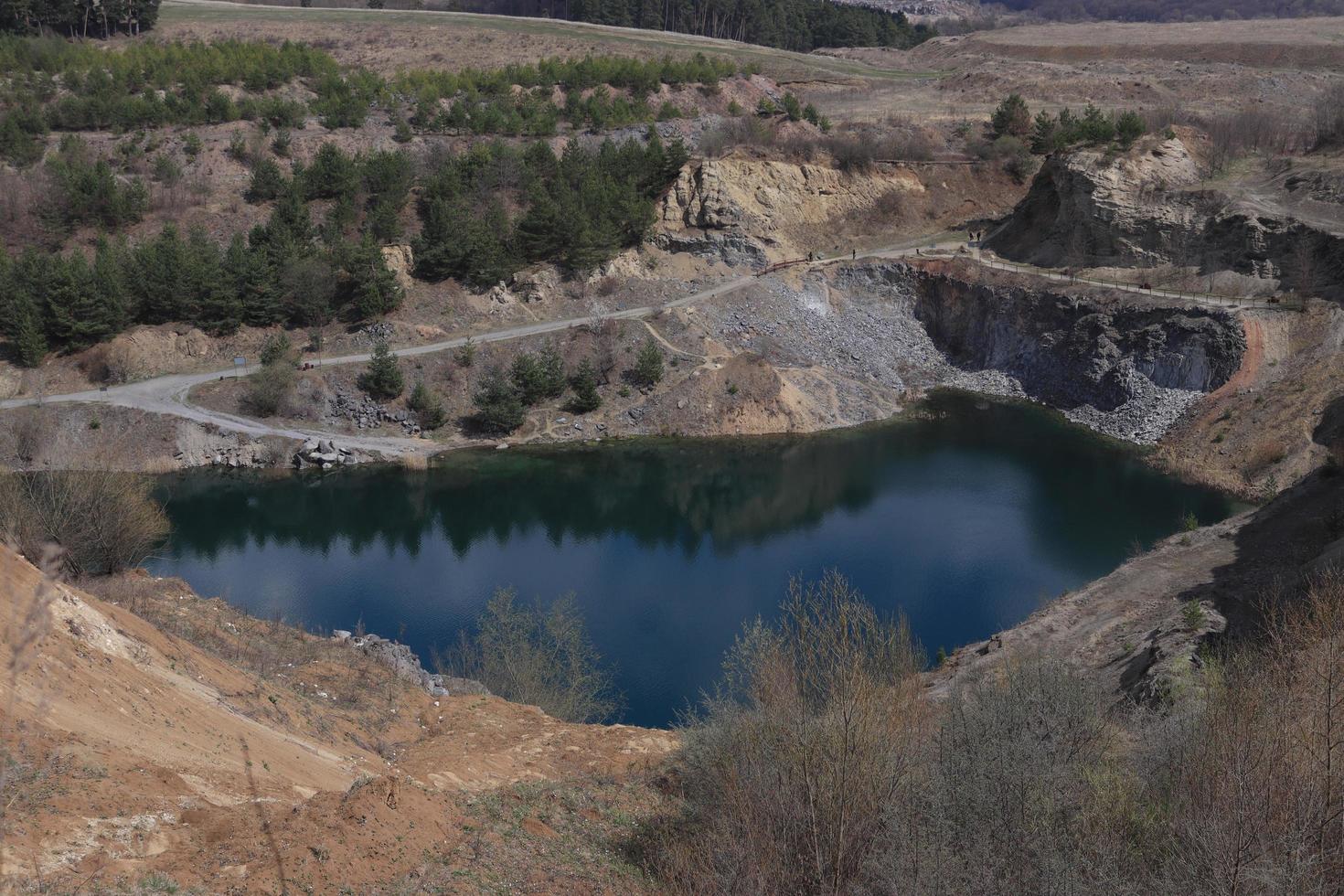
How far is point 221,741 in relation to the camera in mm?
20031

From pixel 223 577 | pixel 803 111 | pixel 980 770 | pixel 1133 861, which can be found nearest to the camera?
pixel 1133 861

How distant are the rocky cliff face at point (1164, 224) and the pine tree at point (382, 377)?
4391 cm

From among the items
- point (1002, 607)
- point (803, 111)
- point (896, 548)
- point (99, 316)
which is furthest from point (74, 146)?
point (1002, 607)

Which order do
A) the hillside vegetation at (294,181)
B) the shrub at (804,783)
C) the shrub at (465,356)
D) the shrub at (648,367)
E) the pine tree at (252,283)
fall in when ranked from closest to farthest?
the shrub at (804,783)
the hillside vegetation at (294,181)
the shrub at (648,367)
the shrub at (465,356)
the pine tree at (252,283)

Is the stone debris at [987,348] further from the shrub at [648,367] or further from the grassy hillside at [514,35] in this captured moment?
the grassy hillside at [514,35]

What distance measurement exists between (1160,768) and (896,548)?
98.5ft

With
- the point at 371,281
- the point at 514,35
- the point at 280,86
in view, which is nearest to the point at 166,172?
the point at 280,86

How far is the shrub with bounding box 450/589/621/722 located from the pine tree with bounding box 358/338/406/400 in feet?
79.9

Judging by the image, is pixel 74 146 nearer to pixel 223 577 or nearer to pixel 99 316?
pixel 99 316

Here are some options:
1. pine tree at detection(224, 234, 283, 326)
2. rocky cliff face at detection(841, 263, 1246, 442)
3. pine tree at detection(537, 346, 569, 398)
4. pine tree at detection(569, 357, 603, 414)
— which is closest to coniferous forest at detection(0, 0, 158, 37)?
pine tree at detection(224, 234, 283, 326)

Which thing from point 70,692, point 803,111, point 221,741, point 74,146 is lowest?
point 221,741

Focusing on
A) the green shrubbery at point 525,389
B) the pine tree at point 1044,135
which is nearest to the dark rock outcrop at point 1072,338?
the pine tree at point 1044,135

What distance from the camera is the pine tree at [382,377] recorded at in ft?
198

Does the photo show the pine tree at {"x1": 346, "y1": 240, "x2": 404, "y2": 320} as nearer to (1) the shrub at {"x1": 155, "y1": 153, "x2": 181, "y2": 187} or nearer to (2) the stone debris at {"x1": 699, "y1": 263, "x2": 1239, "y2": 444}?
(2) the stone debris at {"x1": 699, "y1": 263, "x2": 1239, "y2": 444}
